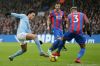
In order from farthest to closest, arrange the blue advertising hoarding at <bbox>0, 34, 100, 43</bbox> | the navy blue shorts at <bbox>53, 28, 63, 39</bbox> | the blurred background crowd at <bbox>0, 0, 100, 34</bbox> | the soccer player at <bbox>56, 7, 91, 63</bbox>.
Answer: the blurred background crowd at <bbox>0, 0, 100, 34</bbox>
the blue advertising hoarding at <bbox>0, 34, 100, 43</bbox>
the navy blue shorts at <bbox>53, 28, 63, 39</bbox>
the soccer player at <bbox>56, 7, 91, 63</bbox>

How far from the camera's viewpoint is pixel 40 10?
45312 mm

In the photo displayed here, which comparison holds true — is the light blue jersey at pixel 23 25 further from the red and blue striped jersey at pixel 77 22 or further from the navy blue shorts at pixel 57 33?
the navy blue shorts at pixel 57 33

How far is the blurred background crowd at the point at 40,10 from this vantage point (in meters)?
41.3

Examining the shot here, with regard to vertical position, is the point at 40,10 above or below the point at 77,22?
below

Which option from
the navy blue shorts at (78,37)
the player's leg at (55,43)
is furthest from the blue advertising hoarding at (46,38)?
the navy blue shorts at (78,37)

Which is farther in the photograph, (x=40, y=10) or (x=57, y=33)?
(x=40, y=10)

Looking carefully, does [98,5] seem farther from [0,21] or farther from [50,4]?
[0,21]

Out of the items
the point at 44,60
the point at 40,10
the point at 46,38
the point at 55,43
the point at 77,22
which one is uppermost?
the point at 77,22

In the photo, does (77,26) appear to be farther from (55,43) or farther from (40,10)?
(40,10)

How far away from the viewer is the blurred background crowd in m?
41.3

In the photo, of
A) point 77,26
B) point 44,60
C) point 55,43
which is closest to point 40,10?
point 55,43

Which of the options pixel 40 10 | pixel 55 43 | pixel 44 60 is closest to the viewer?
pixel 44 60

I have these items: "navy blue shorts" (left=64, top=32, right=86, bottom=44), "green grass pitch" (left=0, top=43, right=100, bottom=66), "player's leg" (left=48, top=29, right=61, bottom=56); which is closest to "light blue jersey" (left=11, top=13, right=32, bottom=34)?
"green grass pitch" (left=0, top=43, right=100, bottom=66)

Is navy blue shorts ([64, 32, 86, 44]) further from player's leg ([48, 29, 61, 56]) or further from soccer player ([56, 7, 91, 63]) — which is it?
player's leg ([48, 29, 61, 56])
